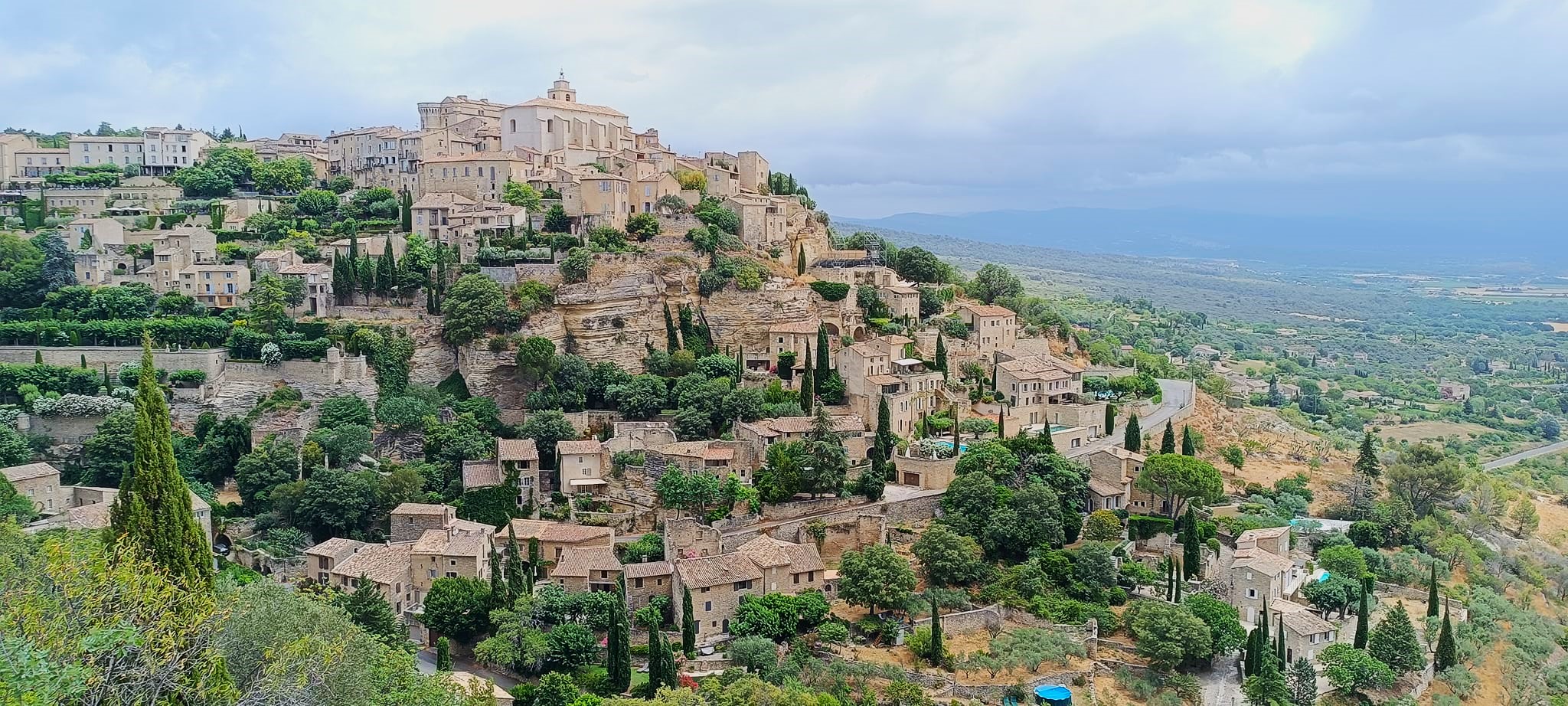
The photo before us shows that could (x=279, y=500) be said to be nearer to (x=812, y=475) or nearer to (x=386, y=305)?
(x=386, y=305)

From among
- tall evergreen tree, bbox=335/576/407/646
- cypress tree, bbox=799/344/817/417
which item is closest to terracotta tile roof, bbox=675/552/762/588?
tall evergreen tree, bbox=335/576/407/646

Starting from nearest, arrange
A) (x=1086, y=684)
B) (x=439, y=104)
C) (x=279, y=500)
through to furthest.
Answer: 1. (x=1086, y=684)
2. (x=279, y=500)
3. (x=439, y=104)

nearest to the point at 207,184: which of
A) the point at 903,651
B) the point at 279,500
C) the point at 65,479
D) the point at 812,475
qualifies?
the point at 65,479

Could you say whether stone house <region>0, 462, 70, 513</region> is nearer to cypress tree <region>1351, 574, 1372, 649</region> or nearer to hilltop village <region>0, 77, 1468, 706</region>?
hilltop village <region>0, 77, 1468, 706</region>

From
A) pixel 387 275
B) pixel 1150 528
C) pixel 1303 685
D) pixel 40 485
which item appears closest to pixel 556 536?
pixel 40 485

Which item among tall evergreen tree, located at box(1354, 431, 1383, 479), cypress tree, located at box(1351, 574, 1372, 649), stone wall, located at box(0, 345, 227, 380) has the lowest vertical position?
cypress tree, located at box(1351, 574, 1372, 649)

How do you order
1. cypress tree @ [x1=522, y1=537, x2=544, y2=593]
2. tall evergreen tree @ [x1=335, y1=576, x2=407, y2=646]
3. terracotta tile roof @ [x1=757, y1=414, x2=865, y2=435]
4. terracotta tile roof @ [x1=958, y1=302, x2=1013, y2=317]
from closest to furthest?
1. tall evergreen tree @ [x1=335, y1=576, x2=407, y2=646]
2. cypress tree @ [x1=522, y1=537, x2=544, y2=593]
3. terracotta tile roof @ [x1=757, y1=414, x2=865, y2=435]
4. terracotta tile roof @ [x1=958, y1=302, x2=1013, y2=317]

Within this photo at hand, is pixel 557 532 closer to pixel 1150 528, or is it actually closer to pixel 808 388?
pixel 808 388
